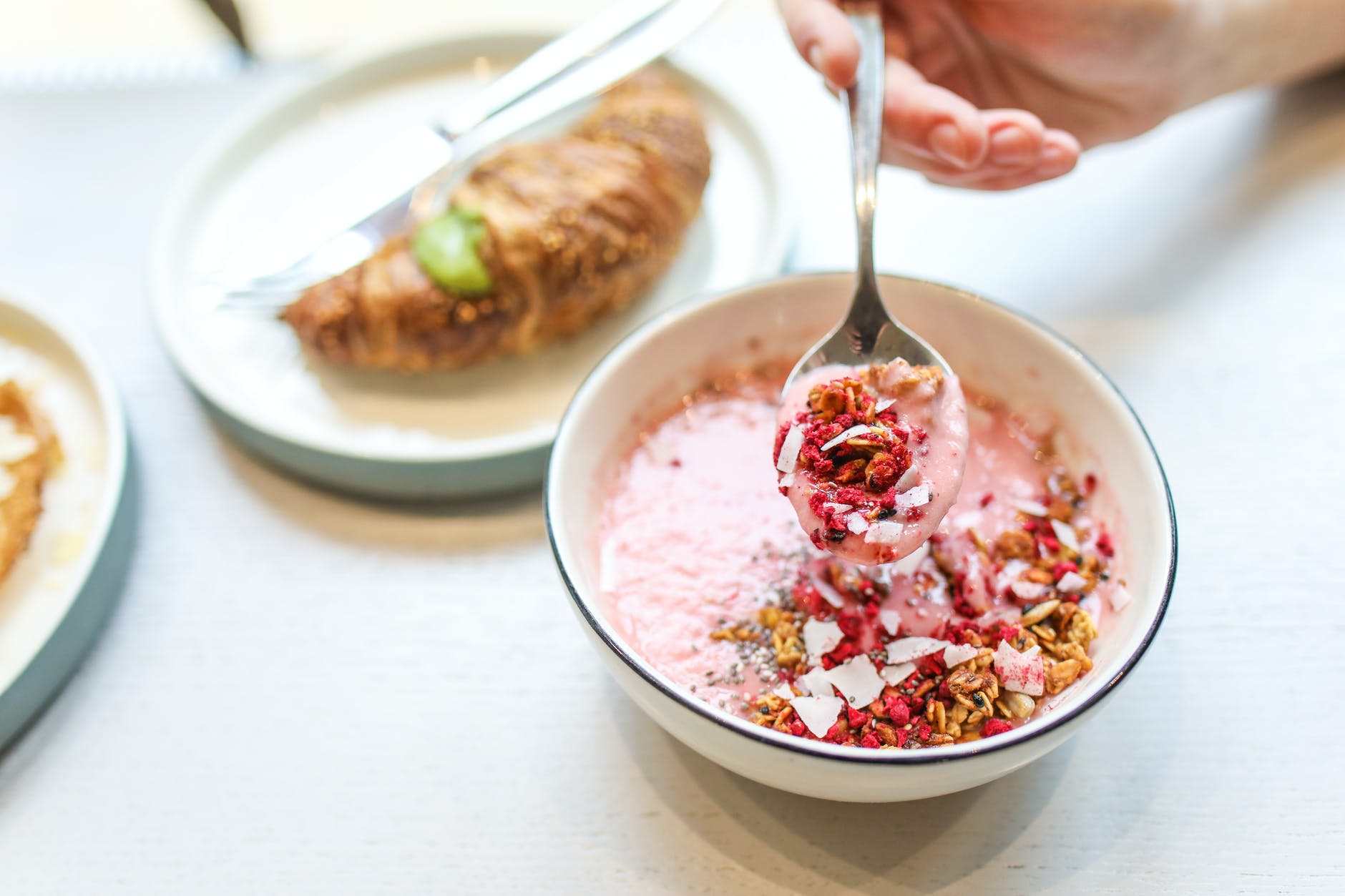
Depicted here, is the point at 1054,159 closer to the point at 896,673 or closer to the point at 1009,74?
the point at 1009,74

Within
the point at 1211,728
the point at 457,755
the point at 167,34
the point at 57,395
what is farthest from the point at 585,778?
the point at 167,34

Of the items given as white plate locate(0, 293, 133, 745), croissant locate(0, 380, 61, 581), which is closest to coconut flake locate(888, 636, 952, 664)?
white plate locate(0, 293, 133, 745)

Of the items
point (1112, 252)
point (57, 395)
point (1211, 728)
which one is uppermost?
point (57, 395)

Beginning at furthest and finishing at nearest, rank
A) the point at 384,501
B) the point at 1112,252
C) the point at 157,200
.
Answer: the point at 157,200, the point at 1112,252, the point at 384,501

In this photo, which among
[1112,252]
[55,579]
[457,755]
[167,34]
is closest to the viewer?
[457,755]

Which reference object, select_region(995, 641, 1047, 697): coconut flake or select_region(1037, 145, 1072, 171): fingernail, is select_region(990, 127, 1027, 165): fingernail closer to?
select_region(1037, 145, 1072, 171): fingernail

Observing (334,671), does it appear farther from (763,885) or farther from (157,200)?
(157,200)
